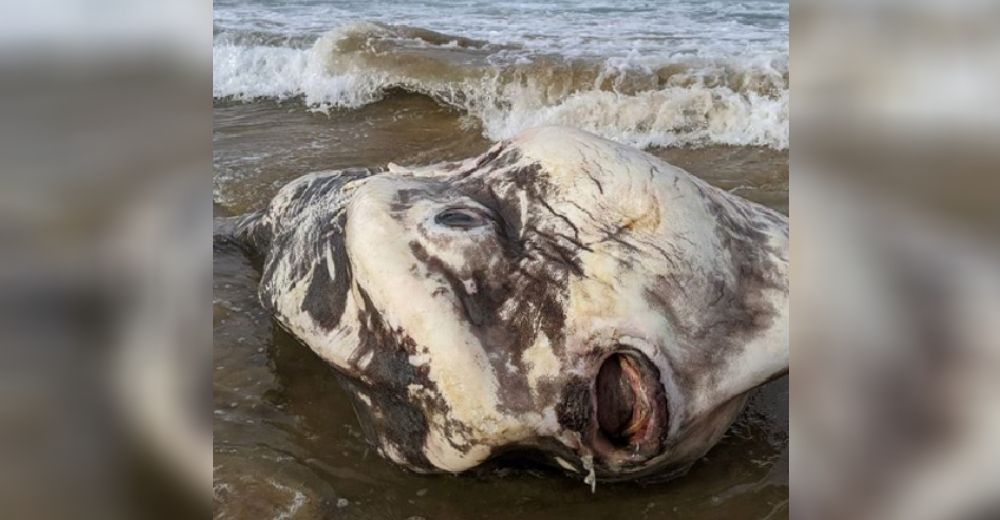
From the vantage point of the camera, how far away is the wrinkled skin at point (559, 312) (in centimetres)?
246

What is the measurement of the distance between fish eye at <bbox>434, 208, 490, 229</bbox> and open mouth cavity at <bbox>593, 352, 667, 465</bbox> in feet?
2.21

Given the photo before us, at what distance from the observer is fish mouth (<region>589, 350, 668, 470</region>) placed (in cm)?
243

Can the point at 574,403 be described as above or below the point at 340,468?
above

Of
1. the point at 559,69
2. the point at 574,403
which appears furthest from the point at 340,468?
the point at 559,69

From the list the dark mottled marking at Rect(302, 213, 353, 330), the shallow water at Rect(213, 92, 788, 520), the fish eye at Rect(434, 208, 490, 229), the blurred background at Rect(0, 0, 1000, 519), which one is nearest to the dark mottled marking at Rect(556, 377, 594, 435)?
the shallow water at Rect(213, 92, 788, 520)

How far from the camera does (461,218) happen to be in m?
2.75

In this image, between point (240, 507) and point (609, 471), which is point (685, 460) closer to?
point (609, 471)
